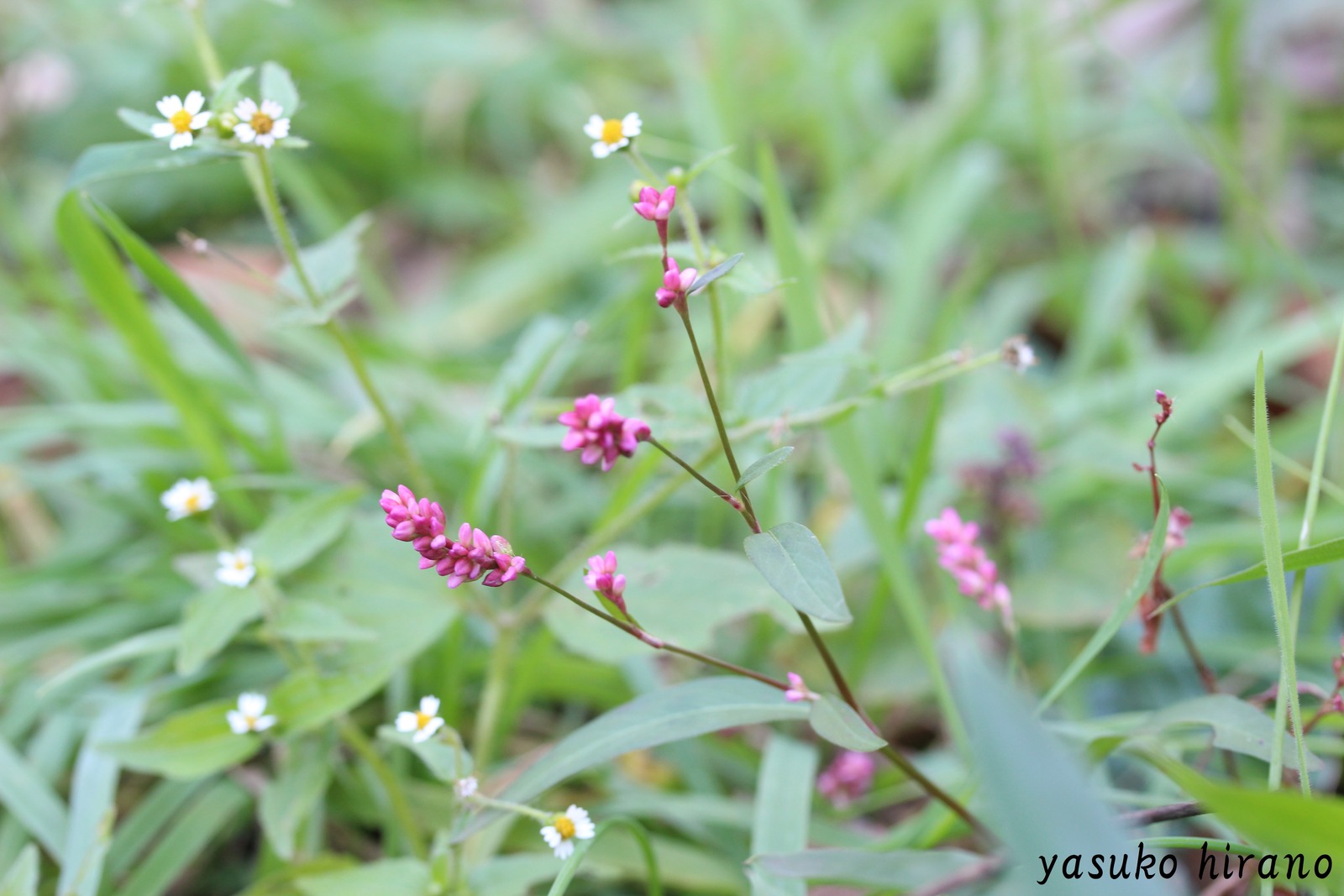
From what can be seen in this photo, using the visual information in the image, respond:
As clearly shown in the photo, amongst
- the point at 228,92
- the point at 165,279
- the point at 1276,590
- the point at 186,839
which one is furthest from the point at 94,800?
the point at 1276,590

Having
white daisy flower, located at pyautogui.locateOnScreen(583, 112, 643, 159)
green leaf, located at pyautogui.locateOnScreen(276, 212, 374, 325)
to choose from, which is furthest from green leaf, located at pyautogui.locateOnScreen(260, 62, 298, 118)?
white daisy flower, located at pyautogui.locateOnScreen(583, 112, 643, 159)

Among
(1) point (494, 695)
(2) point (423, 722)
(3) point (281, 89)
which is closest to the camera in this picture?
(2) point (423, 722)

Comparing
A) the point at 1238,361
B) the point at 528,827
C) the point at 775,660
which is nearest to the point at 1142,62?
the point at 1238,361

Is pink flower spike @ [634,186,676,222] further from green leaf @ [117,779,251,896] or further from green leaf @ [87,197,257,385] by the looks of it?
green leaf @ [117,779,251,896]

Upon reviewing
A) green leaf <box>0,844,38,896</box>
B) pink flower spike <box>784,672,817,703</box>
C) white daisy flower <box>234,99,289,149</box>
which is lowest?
green leaf <box>0,844,38,896</box>

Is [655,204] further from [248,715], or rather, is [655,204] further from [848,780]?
[848,780]

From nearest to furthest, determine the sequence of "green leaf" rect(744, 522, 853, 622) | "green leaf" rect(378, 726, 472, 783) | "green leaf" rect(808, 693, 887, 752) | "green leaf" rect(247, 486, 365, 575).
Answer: "green leaf" rect(744, 522, 853, 622)
"green leaf" rect(808, 693, 887, 752)
"green leaf" rect(378, 726, 472, 783)
"green leaf" rect(247, 486, 365, 575)
